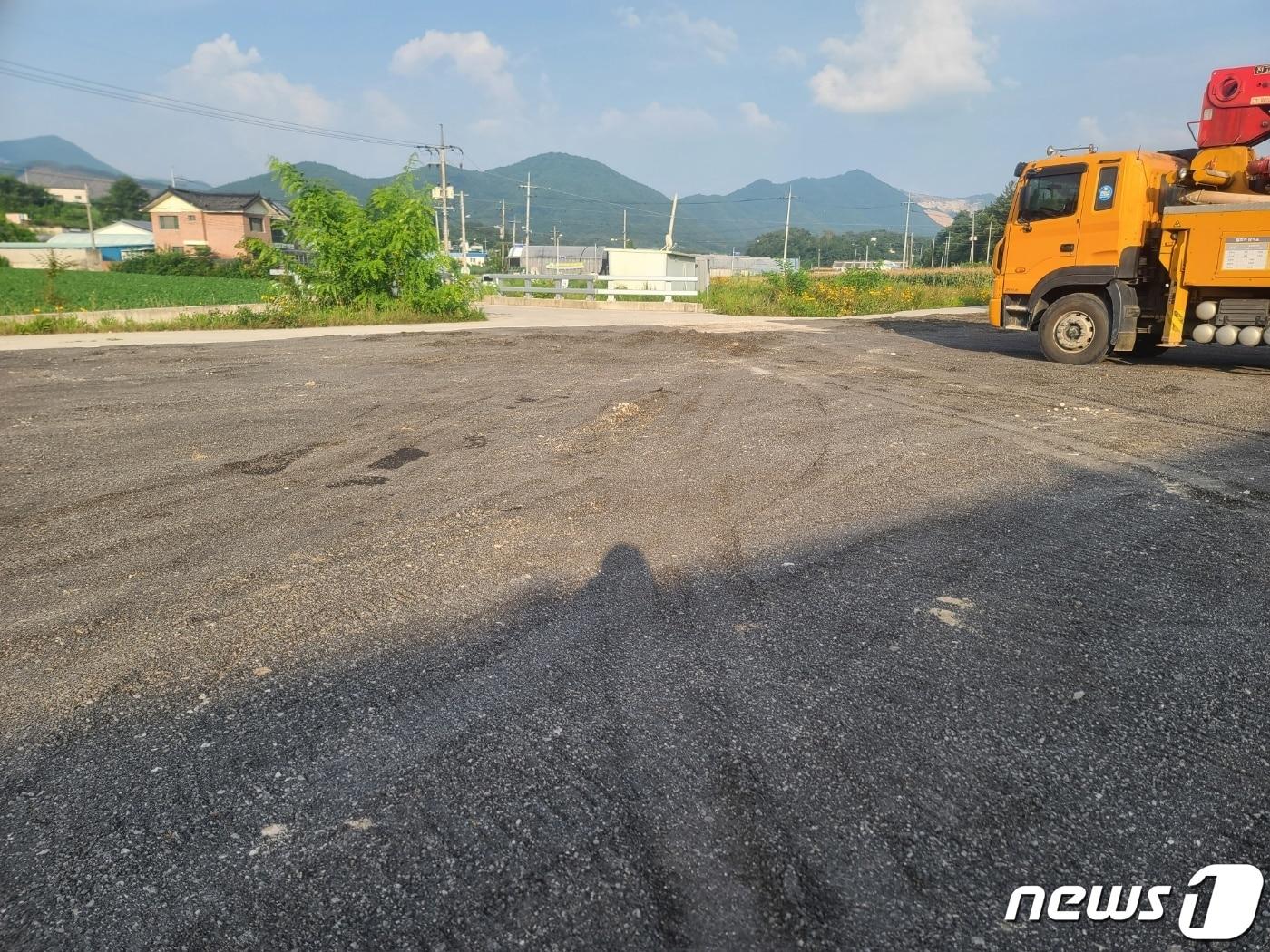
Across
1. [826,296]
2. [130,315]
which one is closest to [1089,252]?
[826,296]

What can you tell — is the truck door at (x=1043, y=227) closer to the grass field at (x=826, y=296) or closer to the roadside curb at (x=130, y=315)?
the grass field at (x=826, y=296)

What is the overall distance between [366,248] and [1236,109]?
17.4 m

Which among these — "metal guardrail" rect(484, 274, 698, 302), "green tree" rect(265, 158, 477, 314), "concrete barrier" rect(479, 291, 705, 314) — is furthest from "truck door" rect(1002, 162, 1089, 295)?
"metal guardrail" rect(484, 274, 698, 302)

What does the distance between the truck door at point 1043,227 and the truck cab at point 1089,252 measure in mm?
12

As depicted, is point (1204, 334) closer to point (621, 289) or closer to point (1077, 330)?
point (1077, 330)

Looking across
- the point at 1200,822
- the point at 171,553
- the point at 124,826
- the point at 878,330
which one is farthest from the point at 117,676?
the point at 878,330

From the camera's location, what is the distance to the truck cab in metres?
11.2

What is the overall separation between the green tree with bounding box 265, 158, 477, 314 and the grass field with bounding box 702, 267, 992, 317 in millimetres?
9831

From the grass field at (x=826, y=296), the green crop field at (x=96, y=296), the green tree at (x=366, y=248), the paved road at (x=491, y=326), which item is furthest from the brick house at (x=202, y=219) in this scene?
the green tree at (x=366, y=248)

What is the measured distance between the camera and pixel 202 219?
7325cm

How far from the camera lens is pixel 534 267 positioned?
77.0 m

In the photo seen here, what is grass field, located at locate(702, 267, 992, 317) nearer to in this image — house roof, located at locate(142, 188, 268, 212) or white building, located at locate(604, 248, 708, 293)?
white building, located at locate(604, 248, 708, 293)

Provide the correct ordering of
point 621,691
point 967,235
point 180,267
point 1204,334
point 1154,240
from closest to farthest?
point 621,691, point 1204,334, point 1154,240, point 180,267, point 967,235

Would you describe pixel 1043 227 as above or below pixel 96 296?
above
